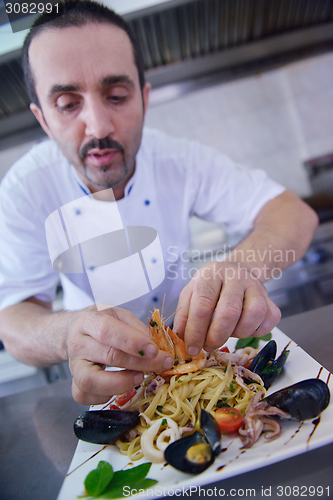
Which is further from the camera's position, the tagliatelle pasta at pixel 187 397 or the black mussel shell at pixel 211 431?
the tagliatelle pasta at pixel 187 397

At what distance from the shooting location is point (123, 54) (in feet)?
2.83

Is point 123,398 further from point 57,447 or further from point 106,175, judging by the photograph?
point 106,175

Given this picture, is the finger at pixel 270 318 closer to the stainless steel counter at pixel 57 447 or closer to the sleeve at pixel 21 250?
the stainless steel counter at pixel 57 447

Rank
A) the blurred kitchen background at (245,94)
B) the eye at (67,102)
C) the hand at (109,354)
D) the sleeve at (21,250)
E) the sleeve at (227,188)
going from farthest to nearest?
1. the blurred kitchen background at (245,94)
2. the sleeve at (227,188)
3. the sleeve at (21,250)
4. the eye at (67,102)
5. the hand at (109,354)

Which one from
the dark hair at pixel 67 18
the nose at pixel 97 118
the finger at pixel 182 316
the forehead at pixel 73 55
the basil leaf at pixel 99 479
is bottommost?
the basil leaf at pixel 99 479

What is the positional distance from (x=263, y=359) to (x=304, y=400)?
17cm

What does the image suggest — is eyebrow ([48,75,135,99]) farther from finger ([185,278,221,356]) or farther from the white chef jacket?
finger ([185,278,221,356])

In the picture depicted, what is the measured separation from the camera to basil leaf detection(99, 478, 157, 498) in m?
0.45

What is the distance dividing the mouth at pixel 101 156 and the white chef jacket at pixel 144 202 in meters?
0.11

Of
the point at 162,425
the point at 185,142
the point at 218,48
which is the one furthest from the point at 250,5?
the point at 162,425

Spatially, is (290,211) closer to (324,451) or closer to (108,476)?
(324,451)

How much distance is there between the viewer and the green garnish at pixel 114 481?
45 centimetres

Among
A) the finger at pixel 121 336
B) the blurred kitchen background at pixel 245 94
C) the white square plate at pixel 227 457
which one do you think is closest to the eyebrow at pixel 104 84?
the blurred kitchen background at pixel 245 94

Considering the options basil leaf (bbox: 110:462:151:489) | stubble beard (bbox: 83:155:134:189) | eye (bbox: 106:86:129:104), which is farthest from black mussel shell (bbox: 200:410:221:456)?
eye (bbox: 106:86:129:104)
